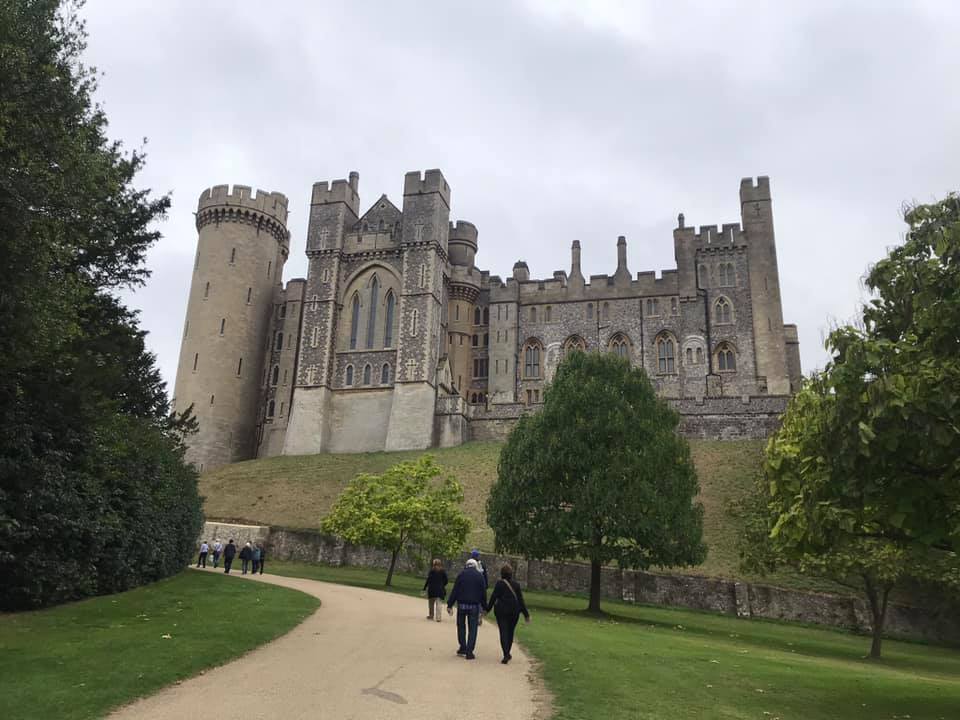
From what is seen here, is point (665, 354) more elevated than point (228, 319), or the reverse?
point (228, 319)

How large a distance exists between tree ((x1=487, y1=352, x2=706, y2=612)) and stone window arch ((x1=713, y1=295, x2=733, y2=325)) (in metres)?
34.7

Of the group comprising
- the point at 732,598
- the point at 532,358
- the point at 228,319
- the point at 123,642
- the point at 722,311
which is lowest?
the point at 123,642

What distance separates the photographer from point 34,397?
15.4 m

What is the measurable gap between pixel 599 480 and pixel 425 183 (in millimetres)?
41446

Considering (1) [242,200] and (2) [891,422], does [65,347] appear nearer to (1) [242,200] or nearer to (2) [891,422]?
(2) [891,422]

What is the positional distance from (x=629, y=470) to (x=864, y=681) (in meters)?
10.7

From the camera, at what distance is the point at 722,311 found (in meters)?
58.8

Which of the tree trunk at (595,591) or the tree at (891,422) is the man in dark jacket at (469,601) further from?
the tree trunk at (595,591)

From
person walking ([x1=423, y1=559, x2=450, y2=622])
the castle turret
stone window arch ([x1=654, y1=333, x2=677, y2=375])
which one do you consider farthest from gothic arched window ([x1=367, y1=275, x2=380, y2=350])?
person walking ([x1=423, y1=559, x2=450, y2=622])

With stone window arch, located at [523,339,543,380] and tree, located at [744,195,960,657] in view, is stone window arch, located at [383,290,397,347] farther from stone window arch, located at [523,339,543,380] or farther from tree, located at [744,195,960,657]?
tree, located at [744,195,960,657]

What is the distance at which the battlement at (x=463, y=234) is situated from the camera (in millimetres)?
65500

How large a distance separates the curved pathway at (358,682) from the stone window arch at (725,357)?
4649cm

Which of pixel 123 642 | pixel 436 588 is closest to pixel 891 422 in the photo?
pixel 436 588

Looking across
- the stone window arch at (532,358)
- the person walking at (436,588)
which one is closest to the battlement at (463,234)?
the stone window arch at (532,358)
